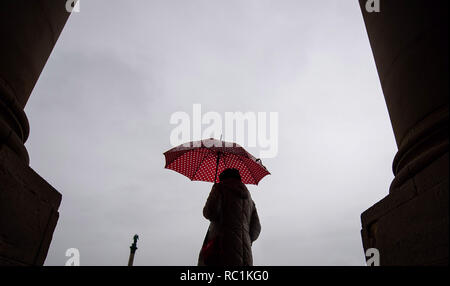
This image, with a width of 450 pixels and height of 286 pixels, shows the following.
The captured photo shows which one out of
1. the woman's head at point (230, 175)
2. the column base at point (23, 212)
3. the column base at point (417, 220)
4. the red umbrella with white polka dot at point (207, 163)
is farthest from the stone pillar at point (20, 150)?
the red umbrella with white polka dot at point (207, 163)

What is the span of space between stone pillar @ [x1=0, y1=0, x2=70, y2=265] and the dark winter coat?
2074 millimetres

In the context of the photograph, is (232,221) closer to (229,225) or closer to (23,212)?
(229,225)

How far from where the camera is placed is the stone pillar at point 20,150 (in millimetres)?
2256

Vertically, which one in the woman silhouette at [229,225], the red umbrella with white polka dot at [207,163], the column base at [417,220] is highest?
the red umbrella with white polka dot at [207,163]

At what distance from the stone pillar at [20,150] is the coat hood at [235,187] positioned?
225 cm

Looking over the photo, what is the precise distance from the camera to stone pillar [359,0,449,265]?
6.54 feet

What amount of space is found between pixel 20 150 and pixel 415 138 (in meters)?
3.20

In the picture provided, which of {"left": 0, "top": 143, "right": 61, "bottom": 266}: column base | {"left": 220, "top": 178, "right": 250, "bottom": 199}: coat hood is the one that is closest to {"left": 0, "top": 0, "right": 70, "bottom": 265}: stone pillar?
{"left": 0, "top": 143, "right": 61, "bottom": 266}: column base

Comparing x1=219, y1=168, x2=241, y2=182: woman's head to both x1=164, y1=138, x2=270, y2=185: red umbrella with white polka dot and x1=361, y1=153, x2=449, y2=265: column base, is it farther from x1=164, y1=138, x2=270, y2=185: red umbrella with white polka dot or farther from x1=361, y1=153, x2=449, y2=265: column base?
x1=361, y1=153, x2=449, y2=265: column base

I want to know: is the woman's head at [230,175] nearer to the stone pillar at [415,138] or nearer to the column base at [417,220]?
the stone pillar at [415,138]

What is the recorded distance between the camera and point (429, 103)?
226cm

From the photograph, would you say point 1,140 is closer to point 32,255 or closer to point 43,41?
point 32,255
